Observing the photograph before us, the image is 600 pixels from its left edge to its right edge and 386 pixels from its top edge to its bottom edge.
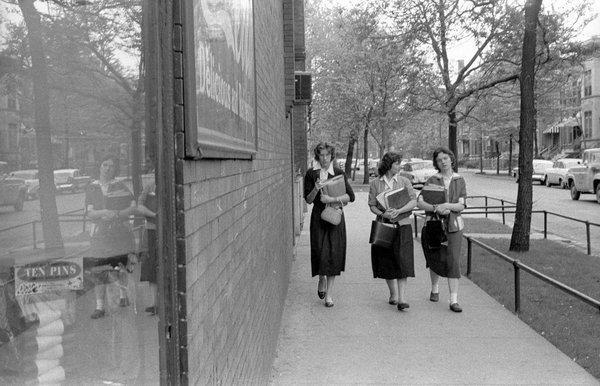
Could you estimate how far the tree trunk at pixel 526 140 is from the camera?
11.2m

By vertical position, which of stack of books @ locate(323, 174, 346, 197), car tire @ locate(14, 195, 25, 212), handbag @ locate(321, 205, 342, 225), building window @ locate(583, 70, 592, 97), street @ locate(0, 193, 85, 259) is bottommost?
handbag @ locate(321, 205, 342, 225)

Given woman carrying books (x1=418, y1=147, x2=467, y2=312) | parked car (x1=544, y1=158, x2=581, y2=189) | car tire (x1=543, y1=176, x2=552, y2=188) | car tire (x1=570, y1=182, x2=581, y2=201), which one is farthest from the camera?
car tire (x1=543, y1=176, x2=552, y2=188)

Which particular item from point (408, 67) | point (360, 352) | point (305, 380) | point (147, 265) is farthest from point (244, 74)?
point (408, 67)

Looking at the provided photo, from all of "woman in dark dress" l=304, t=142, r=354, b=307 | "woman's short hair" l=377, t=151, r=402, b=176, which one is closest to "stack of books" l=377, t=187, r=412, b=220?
"woman's short hair" l=377, t=151, r=402, b=176

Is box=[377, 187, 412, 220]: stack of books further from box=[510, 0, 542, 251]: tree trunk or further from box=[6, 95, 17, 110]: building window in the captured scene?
box=[6, 95, 17, 110]: building window

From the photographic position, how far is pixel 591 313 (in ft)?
22.4

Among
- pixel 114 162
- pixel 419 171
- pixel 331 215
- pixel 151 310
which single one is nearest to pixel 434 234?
pixel 331 215

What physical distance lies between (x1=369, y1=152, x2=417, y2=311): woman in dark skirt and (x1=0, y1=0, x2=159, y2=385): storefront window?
5.48 metres

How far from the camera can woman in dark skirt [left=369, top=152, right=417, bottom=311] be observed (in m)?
7.05

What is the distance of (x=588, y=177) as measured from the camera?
23719 millimetres

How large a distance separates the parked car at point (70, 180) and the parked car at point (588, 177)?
2384 centimetres

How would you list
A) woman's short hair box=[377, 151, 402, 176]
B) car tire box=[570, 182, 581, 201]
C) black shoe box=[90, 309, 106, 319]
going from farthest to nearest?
car tire box=[570, 182, 581, 201] → woman's short hair box=[377, 151, 402, 176] → black shoe box=[90, 309, 106, 319]

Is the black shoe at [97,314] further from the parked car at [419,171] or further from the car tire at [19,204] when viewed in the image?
the parked car at [419,171]

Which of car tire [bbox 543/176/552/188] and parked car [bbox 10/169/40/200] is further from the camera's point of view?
car tire [bbox 543/176/552/188]
